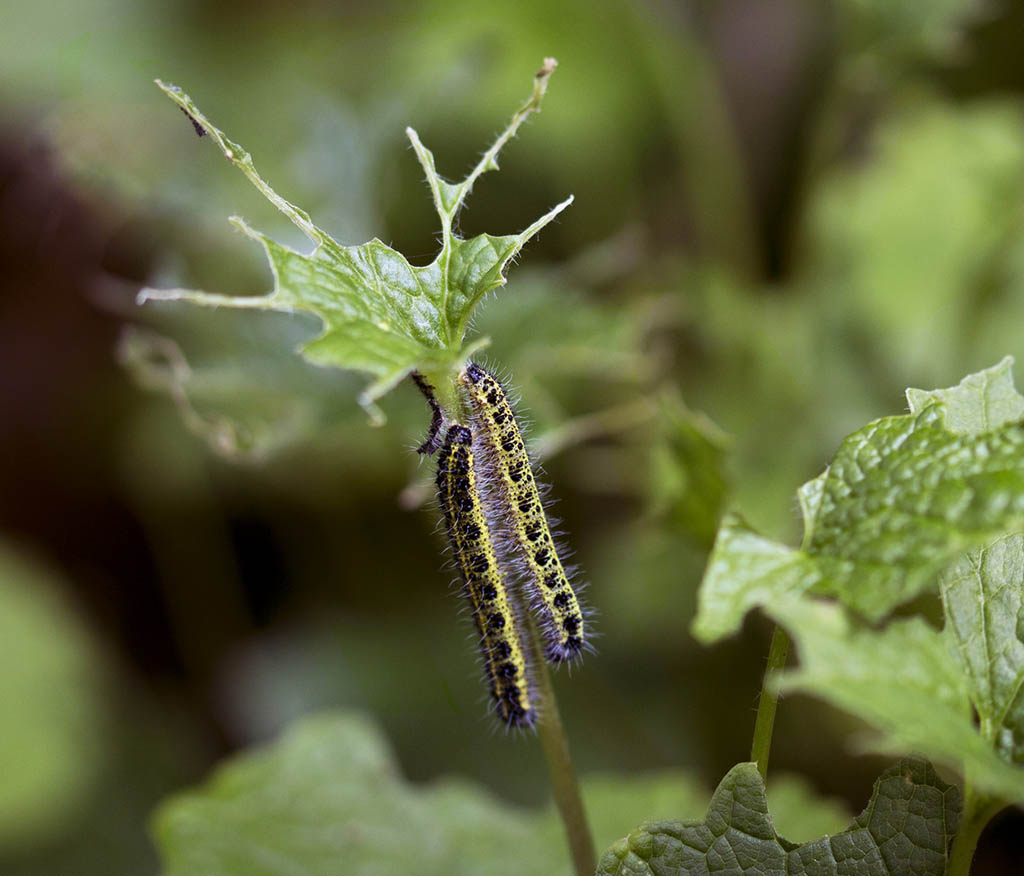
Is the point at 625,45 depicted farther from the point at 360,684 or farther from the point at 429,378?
the point at 429,378

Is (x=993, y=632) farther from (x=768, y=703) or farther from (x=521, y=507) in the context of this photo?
(x=521, y=507)

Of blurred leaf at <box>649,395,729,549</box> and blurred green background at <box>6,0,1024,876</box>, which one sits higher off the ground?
blurred green background at <box>6,0,1024,876</box>

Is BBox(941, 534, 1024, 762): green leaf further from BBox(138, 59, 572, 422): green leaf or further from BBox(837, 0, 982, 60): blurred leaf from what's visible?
BBox(837, 0, 982, 60): blurred leaf

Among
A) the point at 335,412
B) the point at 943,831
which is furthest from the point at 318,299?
the point at 335,412

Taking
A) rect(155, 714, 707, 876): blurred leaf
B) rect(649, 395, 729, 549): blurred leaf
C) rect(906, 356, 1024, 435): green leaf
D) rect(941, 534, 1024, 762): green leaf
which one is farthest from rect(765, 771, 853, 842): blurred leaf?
rect(906, 356, 1024, 435): green leaf

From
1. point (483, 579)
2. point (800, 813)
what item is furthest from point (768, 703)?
point (800, 813)

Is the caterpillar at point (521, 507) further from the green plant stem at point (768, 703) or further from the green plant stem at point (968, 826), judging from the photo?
the green plant stem at point (968, 826)
